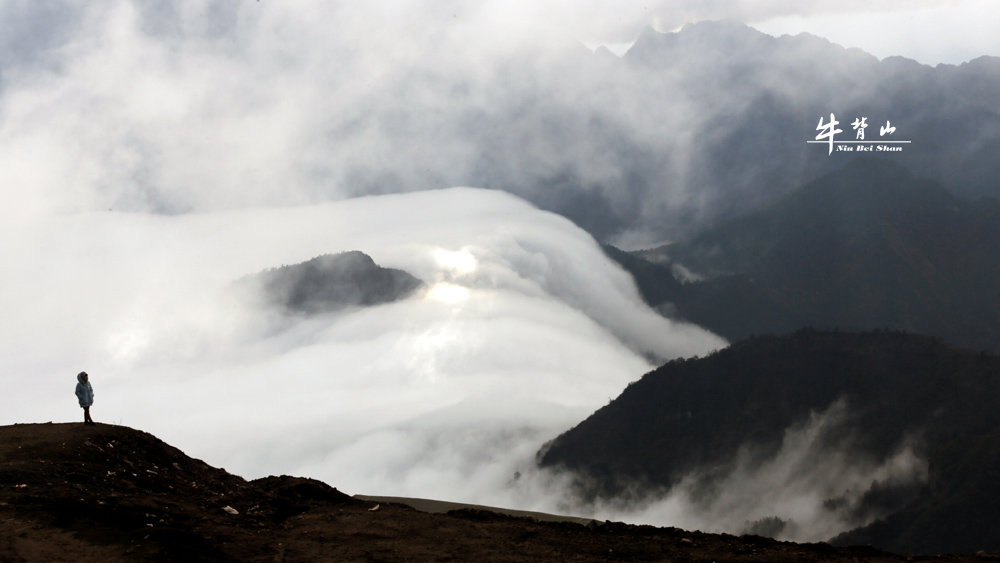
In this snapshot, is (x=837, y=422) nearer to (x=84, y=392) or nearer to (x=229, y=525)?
(x=84, y=392)

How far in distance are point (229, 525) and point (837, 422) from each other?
357 ft

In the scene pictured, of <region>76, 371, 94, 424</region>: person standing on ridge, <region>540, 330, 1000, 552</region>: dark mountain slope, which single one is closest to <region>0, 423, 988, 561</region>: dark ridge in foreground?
<region>76, 371, 94, 424</region>: person standing on ridge

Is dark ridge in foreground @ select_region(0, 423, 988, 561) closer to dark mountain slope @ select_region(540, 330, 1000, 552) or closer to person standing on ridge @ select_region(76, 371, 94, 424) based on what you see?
person standing on ridge @ select_region(76, 371, 94, 424)

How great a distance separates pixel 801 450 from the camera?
4852 inches

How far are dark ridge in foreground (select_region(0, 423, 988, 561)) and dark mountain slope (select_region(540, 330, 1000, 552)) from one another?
217 ft

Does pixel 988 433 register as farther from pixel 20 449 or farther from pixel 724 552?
pixel 20 449

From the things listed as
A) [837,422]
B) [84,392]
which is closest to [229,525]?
[84,392]

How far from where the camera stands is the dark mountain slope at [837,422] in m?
92.0

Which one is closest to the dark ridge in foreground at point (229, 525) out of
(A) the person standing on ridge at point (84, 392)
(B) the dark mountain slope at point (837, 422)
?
(A) the person standing on ridge at point (84, 392)

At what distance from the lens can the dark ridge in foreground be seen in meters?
23.7

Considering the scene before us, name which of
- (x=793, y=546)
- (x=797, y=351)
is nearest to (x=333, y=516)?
(x=793, y=546)

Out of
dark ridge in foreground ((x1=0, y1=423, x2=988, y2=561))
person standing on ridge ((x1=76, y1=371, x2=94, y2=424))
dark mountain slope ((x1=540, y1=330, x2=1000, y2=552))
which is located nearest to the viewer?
dark ridge in foreground ((x1=0, y1=423, x2=988, y2=561))

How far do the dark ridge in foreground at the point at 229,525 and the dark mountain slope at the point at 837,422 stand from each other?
217 ft

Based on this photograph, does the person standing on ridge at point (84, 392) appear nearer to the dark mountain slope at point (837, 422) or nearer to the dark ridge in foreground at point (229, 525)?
the dark ridge in foreground at point (229, 525)
